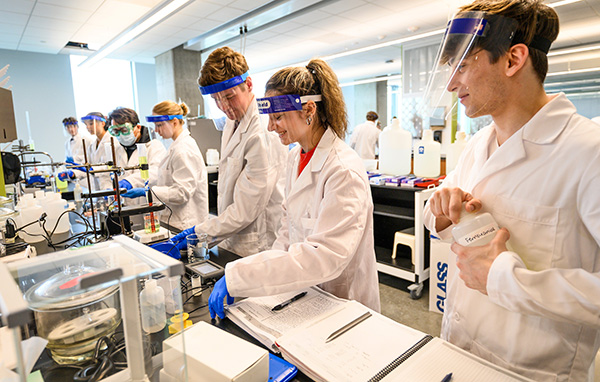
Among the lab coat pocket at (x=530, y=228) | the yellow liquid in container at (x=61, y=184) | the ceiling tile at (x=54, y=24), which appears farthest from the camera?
the ceiling tile at (x=54, y=24)

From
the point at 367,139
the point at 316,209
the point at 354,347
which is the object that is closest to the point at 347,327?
the point at 354,347

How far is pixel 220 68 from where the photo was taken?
179 cm

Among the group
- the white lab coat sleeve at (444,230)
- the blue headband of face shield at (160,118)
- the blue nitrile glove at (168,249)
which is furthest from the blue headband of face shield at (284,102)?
the blue headband of face shield at (160,118)

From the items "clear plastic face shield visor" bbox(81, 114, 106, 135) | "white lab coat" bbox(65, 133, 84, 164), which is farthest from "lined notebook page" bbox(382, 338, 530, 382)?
"white lab coat" bbox(65, 133, 84, 164)

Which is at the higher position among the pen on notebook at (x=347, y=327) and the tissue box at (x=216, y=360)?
the tissue box at (x=216, y=360)

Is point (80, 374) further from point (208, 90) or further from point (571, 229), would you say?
point (208, 90)

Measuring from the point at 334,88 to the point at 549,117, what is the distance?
0.76 meters

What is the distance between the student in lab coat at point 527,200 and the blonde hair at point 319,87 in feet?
1.61

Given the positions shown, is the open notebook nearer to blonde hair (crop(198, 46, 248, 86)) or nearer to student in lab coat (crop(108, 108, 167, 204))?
blonde hair (crop(198, 46, 248, 86))

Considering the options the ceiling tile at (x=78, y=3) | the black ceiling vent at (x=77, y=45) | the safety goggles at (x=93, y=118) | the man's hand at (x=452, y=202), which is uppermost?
the black ceiling vent at (x=77, y=45)

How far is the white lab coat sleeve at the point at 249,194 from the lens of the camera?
1845 mm

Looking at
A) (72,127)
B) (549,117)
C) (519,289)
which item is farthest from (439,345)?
(72,127)

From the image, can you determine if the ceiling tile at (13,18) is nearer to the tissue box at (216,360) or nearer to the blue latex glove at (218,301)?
the blue latex glove at (218,301)

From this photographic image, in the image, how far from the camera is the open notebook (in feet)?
2.59
